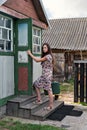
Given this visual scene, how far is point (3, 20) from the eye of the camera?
7340 millimetres

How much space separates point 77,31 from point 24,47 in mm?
14695

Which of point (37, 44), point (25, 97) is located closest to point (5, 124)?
point (25, 97)

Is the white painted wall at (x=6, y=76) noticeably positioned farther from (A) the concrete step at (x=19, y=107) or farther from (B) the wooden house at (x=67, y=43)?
(B) the wooden house at (x=67, y=43)

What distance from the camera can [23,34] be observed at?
7.81 m

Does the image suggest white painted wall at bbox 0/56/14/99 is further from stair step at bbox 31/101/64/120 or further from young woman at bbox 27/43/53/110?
stair step at bbox 31/101/64/120

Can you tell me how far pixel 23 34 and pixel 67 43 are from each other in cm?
1248

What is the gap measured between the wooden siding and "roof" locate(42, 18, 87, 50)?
396 inches

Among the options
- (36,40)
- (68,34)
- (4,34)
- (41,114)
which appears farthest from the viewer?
(68,34)

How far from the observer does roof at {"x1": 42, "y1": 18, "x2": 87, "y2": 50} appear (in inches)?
776

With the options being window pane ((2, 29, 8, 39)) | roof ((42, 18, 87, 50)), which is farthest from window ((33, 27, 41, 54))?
roof ((42, 18, 87, 50))

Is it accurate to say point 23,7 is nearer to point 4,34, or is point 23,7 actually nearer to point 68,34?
point 4,34

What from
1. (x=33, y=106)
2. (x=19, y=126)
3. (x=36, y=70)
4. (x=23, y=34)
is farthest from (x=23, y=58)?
(x=19, y=126)

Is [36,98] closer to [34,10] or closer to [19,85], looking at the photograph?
[19,85]

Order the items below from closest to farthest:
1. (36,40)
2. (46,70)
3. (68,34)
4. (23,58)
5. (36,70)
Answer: (46,70), (23,58), (36,70), (36,40), (68,34)
